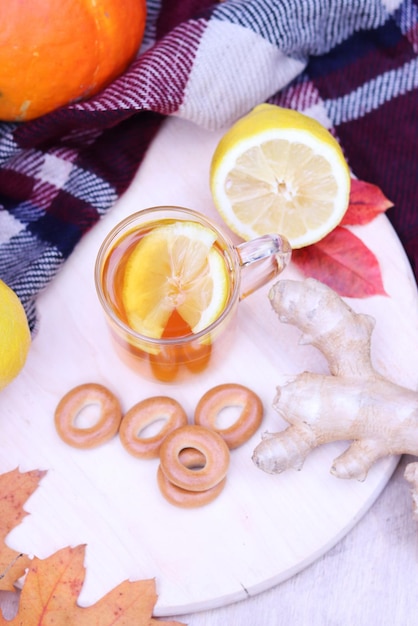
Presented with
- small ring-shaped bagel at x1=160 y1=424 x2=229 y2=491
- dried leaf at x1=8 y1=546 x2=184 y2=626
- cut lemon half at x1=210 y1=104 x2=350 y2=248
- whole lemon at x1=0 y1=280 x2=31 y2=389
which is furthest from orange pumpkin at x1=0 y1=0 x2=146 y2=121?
dried leaf at x1=8 y1=546 x2=184 y2=626

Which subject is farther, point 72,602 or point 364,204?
point 364,204

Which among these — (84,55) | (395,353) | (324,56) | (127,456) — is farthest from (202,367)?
(324,56)

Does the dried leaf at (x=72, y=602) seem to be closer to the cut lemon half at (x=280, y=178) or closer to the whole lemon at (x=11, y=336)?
the whole lemon at (x=11, y=336)

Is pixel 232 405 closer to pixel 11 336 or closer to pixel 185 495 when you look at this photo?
pixel 185 495

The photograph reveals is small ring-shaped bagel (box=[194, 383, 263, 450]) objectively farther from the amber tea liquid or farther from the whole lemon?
the whole lemon

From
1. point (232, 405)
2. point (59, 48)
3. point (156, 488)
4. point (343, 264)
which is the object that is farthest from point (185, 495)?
point (59, 48)

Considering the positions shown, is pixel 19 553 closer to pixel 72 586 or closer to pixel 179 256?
pixel 72 586

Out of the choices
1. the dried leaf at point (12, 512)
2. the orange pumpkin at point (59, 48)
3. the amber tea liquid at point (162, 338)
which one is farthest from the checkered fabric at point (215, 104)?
the dried leaf at point (12, 512)
